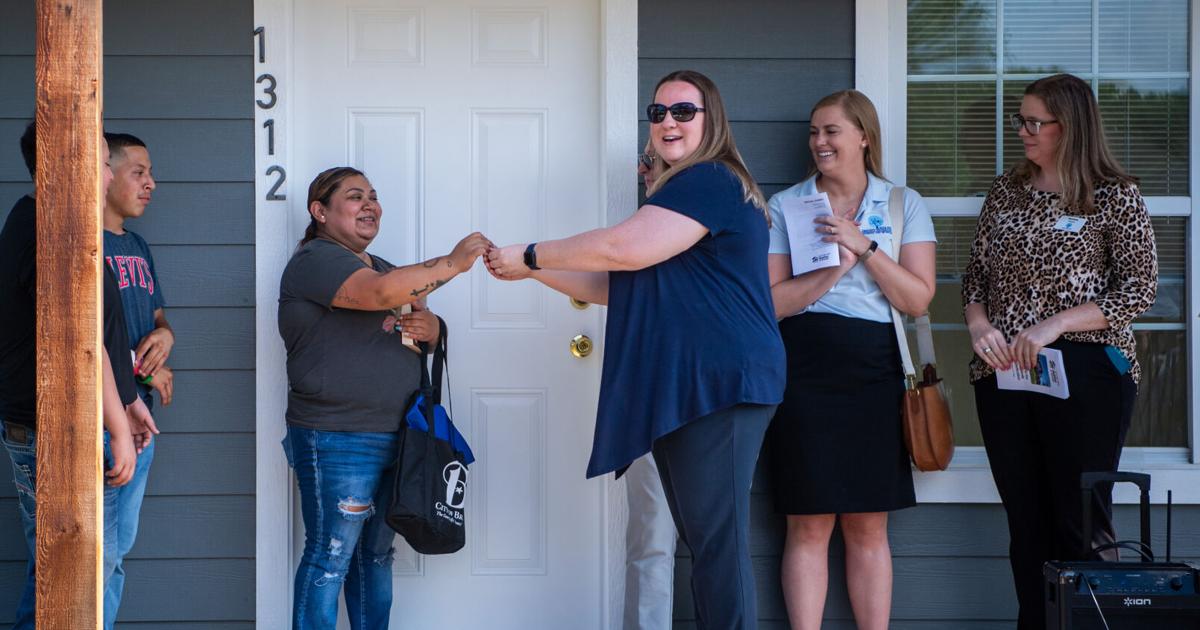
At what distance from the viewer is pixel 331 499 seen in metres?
3.17

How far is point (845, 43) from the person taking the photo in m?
3.59

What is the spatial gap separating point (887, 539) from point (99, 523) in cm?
224

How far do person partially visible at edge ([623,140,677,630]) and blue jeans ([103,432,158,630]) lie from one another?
4.42ft

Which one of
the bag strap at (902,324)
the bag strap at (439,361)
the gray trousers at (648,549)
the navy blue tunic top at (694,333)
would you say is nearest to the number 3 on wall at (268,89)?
the bag strap at (439,361)

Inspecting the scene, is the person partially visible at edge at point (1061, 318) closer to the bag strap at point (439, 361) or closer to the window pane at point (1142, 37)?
the window pane at point (1142, 37)

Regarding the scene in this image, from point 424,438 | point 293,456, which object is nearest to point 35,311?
point 293,456

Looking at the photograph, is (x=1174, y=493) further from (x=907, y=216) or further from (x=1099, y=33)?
(x=1099, y=33)

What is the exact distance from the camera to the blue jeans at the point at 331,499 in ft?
10.3

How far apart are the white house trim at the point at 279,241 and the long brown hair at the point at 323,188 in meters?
0.23

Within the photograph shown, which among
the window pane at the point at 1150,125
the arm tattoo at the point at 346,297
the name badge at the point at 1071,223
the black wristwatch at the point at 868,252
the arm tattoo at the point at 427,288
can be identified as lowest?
the arm tattoo at the point at 346,297

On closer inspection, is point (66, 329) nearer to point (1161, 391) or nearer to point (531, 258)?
point (531, 258)

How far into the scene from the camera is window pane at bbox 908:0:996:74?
3666mm

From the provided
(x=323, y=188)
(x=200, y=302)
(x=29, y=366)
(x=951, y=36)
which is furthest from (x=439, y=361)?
(x=951, y=36)

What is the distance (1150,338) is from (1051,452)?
743mm
